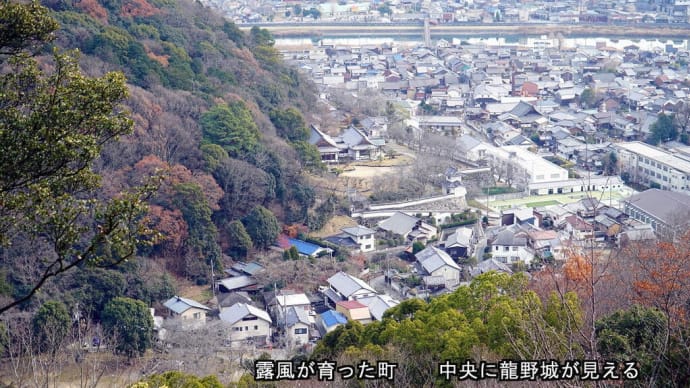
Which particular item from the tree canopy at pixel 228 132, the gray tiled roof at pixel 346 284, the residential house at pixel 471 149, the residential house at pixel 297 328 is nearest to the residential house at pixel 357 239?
the gray tiled roof at pixel 346 284

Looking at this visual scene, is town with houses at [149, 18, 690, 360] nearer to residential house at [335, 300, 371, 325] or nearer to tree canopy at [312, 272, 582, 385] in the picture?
residential house at [335, 300, 371, 325]

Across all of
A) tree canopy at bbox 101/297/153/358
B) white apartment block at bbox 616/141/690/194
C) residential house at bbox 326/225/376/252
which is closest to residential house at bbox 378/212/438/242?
residential house at bbox 326/225/376/252

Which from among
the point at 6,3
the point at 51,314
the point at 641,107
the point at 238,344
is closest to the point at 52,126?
the point at 6,3

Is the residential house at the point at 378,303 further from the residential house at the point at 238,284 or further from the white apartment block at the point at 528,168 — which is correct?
the white apartment block at the point at 528,168

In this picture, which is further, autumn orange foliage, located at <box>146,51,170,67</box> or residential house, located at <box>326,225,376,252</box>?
autumn orange foliage, located at <box>146,51,170,67</box>

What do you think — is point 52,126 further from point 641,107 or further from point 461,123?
point 641,107

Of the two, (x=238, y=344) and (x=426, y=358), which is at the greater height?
(x=426, y=358)

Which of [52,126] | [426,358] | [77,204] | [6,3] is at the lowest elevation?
[426,358]
